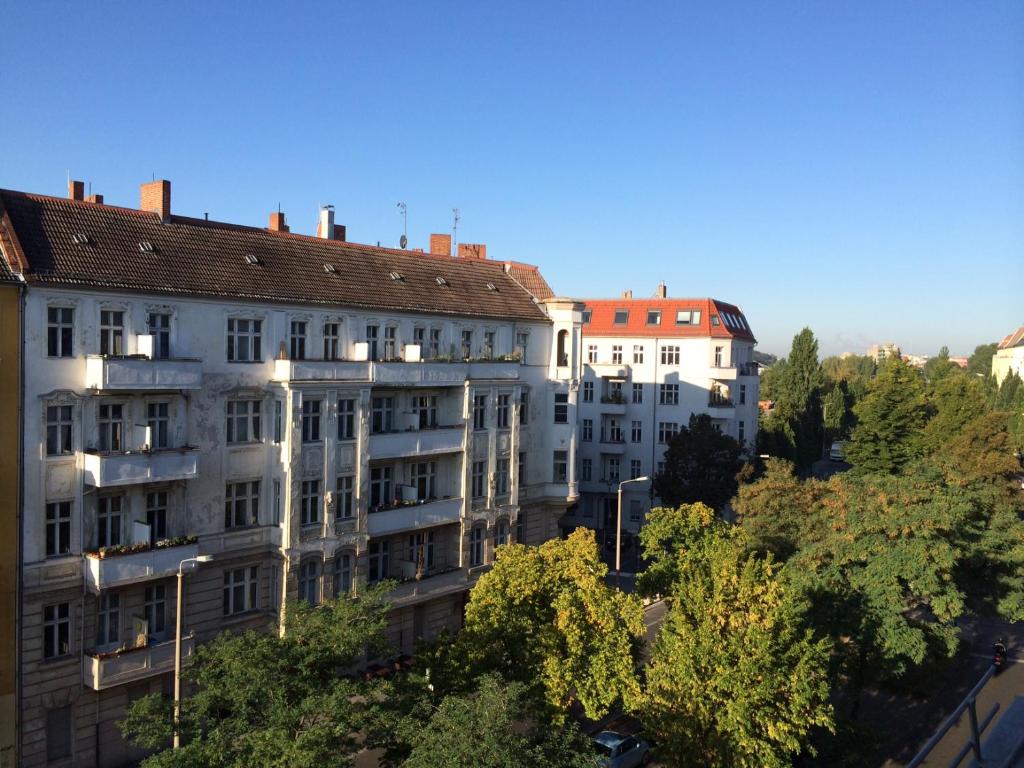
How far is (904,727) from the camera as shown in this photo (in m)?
33.9

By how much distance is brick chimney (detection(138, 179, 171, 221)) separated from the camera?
32.8 m

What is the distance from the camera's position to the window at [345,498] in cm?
3488

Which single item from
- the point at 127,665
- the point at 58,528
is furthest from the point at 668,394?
the point at 58,528

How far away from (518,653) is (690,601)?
5197mm

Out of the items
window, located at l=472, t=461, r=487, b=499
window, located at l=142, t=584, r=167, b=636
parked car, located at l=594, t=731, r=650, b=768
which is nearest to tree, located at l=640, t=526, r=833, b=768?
parked car, located at l=594, t=731, r=650, b=768

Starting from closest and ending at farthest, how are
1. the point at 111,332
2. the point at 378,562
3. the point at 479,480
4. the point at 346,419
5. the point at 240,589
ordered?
1. the point at 111,332
2. the point at 240,589
3. the point at 346,419
4. the point at 378,562
5. the point at 479,480

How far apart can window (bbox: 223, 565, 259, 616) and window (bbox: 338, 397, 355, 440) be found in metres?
5.95

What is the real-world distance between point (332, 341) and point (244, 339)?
4.02 metres

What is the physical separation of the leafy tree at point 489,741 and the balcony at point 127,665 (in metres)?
12.0

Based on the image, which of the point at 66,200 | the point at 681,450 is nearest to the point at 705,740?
the point at 66,200

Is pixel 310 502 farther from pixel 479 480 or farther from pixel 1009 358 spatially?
pixel 1009 358

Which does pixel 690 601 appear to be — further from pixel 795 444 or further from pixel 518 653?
pixel 795 444

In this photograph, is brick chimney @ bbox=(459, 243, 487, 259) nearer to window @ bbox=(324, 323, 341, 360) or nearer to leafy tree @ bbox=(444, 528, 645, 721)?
window @ bbox=(324, 323, 341, 360)

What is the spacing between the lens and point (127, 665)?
28.1m
